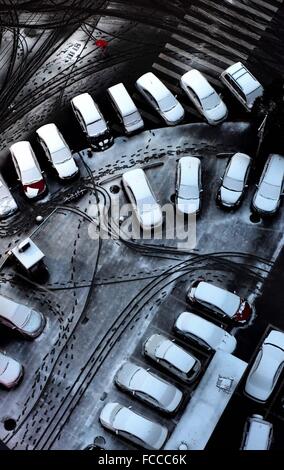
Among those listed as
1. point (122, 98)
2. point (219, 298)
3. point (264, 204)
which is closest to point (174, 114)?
point (122, 98)

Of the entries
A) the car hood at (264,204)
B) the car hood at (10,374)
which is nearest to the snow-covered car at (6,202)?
the car hood at (10,374)

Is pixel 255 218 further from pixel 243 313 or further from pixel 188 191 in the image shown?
pixel 243 313

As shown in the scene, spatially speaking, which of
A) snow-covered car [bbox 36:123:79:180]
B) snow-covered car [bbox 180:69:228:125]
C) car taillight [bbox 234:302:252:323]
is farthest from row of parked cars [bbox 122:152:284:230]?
car taillight [bbox 234:302:252:323]

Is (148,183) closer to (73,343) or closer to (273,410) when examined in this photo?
(73,343)

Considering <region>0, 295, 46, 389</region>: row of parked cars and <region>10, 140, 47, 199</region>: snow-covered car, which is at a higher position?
<region>10, 140, 47, 199</region>: snow-covered car

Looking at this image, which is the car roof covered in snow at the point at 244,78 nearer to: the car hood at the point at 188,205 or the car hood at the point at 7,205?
the car hood at the point at 188,205

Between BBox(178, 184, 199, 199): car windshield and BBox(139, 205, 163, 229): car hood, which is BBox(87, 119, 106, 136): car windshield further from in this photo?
BBox(178, 184, 199, 199): car windshield
